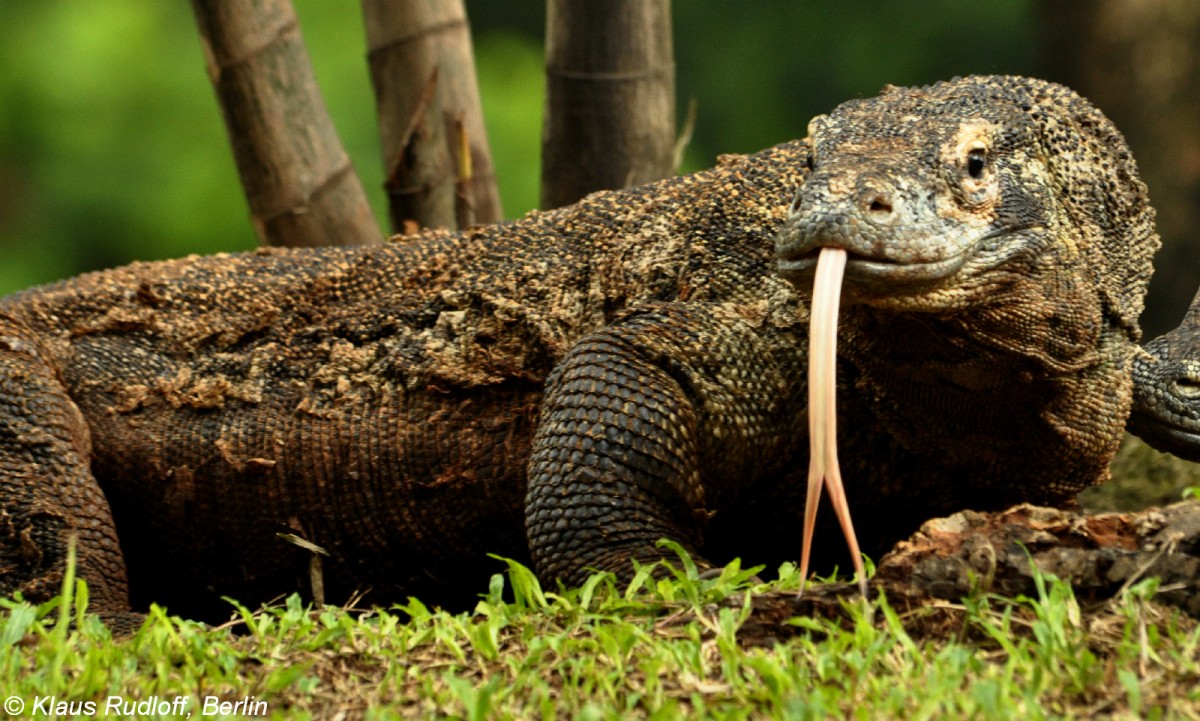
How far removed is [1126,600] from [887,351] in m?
0.94

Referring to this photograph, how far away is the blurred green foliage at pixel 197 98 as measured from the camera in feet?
34.1

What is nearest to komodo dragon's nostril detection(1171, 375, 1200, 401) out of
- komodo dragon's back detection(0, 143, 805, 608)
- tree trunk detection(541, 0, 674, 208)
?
komodo dragon's back detection(0, 143, 805, 608)

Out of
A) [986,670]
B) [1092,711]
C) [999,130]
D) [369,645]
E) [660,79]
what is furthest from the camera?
[660,79]

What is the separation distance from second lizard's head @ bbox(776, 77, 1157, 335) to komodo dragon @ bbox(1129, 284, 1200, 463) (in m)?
0.21

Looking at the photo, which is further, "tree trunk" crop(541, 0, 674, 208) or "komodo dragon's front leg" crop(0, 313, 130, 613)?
"tree trunk" crop(541, 0, 674, 208)

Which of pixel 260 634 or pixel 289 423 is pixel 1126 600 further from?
pixel 289 423

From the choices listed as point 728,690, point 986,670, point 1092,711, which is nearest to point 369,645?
point 728,690

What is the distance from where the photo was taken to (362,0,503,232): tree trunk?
5344mm

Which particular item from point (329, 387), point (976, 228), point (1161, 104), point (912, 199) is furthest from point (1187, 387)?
point (1161, 104)

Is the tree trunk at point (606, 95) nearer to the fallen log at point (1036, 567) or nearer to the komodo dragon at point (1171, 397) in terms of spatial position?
the komodo dragon at point (1171, 397)

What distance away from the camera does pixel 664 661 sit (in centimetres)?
236

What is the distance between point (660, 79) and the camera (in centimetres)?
512

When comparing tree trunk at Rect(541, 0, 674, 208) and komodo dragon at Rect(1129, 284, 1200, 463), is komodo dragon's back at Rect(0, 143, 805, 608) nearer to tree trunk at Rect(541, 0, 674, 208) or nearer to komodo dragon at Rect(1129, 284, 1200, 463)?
komodo dragon at Rect(1129, 284, 1200, 463)

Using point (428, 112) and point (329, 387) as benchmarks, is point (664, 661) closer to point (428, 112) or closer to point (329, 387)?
point (329, 387)
